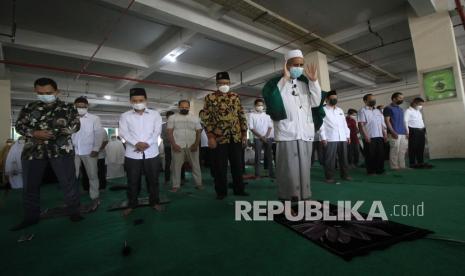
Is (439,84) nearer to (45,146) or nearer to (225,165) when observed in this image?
(225,165)

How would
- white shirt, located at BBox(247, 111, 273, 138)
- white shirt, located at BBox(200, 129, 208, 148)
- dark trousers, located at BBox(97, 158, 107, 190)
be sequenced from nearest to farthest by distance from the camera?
dark trousers, located at BBox(97, 158, 107, 190), white shirt, located at BBox(247, 111, 273, 138), white shirt, located at BBox(200, 129, 208, 148)

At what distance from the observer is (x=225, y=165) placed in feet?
9.55

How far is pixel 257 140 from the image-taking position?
457cm

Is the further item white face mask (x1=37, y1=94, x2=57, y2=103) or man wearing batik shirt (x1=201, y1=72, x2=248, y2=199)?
man wearing batik shirt (x1=201, y1=72, x2=248, y2=199)

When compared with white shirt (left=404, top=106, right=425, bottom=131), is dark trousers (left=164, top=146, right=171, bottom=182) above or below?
below

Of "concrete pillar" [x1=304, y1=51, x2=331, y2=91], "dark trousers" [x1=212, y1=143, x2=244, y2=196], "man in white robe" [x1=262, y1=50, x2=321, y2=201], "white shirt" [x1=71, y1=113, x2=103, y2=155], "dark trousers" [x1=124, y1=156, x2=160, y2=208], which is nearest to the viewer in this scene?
"man in white robe" [x1=262, y1=50, x2=321, y2=201]

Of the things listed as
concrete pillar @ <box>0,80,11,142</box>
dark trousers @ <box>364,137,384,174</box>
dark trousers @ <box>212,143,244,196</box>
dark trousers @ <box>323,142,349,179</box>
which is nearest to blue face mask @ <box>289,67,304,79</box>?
dark trousers @ <box>212,143,244,196</box>

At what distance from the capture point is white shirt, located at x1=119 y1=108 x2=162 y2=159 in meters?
2.51

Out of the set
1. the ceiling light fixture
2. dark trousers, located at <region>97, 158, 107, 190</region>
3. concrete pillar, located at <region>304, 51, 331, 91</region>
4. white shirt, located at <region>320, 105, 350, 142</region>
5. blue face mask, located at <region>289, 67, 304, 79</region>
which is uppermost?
the ceiling light fixture

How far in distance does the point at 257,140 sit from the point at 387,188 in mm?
2324

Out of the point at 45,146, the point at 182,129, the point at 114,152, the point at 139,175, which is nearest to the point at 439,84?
the point at 182,129

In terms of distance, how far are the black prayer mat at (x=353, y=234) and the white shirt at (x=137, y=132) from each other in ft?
5.38

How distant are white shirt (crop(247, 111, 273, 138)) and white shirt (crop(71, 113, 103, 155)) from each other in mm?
2679

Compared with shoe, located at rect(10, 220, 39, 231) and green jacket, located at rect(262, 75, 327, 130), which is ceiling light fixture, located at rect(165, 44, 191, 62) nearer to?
green jacket, located at rect(262, 75, 327, 130)
